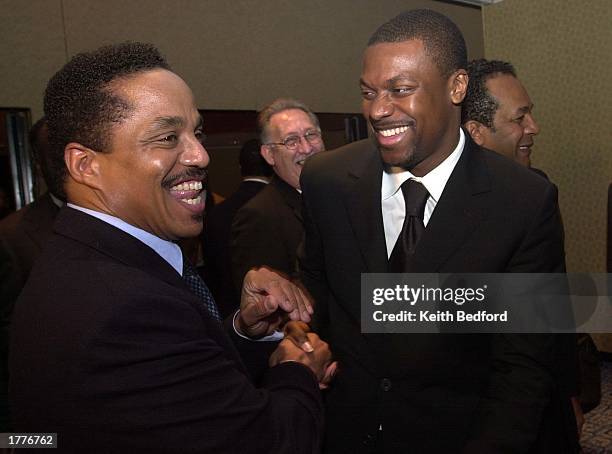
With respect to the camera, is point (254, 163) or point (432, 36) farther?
point (254, 163)

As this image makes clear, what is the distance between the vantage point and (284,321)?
5.08 feet

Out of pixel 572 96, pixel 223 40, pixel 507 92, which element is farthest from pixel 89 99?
pixel 223 40

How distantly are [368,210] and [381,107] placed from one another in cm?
28

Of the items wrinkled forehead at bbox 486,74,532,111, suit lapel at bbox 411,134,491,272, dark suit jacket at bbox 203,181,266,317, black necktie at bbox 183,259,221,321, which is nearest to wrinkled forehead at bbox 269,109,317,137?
dark suit jacket at bbox 203,181,266,317

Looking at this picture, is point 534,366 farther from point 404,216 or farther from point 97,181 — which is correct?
point 97,181

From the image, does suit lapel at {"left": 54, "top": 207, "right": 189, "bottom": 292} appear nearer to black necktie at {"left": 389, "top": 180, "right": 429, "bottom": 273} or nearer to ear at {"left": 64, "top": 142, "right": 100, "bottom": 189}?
ear at {"left": 64, "top": 142, "right": 100, "bottom": 189}

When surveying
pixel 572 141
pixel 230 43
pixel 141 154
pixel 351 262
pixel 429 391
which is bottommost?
pixel 429 391

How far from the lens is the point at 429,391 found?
4.56ft

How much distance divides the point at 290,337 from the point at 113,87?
2.31 ft

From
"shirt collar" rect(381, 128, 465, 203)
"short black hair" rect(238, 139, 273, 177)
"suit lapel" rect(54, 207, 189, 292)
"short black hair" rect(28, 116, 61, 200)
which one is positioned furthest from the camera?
"short black hair" rect(238, 139, 273, 177)

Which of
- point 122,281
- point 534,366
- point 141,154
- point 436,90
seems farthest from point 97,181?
point 534,366

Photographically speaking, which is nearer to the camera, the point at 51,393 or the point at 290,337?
the point at 51,393

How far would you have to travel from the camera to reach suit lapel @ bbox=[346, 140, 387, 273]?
1.43 metres

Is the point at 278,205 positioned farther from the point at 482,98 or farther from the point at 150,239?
the point at 150,239
